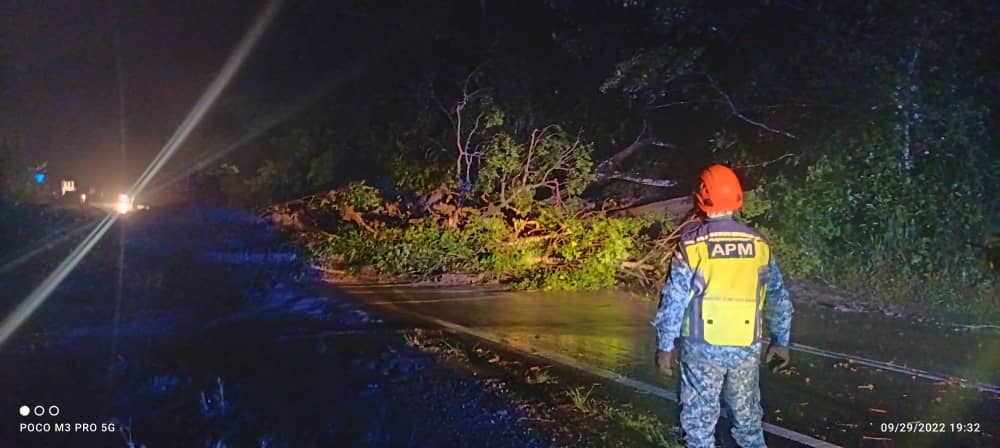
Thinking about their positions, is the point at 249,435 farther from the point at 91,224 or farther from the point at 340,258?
the point at 91,224

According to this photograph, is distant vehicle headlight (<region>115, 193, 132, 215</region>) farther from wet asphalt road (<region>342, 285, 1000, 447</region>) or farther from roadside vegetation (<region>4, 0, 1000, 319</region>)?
wet asphalt road (<region>342, 285, 1000, 447</region>)

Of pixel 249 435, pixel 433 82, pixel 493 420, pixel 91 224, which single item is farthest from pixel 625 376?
pixel 91 224

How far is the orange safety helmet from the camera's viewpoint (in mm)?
4387

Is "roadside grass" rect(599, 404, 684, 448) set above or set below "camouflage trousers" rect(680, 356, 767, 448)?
below

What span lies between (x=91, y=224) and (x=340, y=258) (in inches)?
775

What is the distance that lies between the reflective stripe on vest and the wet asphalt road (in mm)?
1853

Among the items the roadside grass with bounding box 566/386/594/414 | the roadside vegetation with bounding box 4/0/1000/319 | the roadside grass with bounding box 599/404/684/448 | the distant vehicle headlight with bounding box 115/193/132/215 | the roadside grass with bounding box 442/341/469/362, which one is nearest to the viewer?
the roadside grass with bounding box 599/404/684/448

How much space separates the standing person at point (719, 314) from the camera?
429 cm

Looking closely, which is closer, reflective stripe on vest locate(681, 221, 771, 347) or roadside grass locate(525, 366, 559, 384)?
reflective stripe on vest locate(681, 221, 771, 347)

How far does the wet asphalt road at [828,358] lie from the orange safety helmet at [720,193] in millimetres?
2165

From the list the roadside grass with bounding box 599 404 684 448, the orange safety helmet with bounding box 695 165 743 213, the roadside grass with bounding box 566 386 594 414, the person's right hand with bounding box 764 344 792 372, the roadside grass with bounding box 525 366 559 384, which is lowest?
the roadside grass with bounding box 599 404 684 448

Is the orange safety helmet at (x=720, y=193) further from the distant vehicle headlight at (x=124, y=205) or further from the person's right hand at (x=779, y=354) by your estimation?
the distant vehicle headlight at (x=124, y=205)

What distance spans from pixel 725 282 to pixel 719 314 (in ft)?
0.52

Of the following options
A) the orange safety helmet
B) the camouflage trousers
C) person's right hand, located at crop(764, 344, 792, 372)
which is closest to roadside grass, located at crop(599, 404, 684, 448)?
the camouflage trousers
